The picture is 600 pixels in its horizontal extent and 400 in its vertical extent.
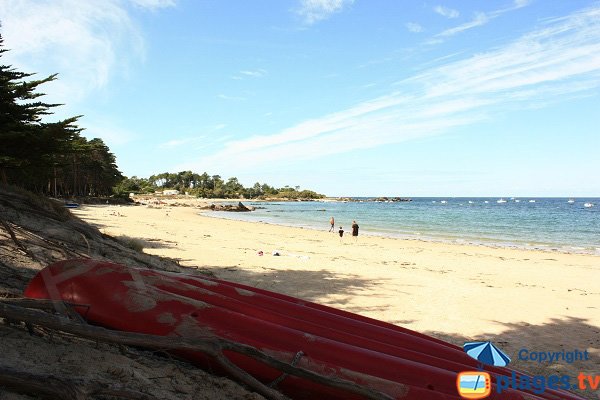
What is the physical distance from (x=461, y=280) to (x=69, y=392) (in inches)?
449

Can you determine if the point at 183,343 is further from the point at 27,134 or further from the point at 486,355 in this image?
the point at 27,134

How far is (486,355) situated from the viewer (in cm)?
381

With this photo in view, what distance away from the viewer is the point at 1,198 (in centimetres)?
682

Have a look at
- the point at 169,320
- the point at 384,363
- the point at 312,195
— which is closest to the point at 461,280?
the point at 384,363

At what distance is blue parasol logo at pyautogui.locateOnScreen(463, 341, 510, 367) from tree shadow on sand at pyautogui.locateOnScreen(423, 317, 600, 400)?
163 cm

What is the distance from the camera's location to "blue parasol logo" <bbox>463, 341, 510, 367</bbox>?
146 inches

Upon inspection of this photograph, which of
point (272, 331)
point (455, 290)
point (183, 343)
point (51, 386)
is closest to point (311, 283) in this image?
point (455, 290)

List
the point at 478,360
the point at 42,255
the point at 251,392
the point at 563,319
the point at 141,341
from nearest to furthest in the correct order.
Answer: the point at 141,341 < the point at 251,392 < the point at 478,360 < the point at 42,255 < the point at 563,319

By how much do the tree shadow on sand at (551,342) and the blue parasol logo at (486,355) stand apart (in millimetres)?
1626

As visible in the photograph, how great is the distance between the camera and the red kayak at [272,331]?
2.78m

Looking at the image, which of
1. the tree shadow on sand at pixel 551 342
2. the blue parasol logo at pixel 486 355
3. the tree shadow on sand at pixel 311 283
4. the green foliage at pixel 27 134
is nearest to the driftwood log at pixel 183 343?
the blue parasol logo at pixel 486 355

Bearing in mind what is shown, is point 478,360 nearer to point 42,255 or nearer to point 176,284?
point 176,284

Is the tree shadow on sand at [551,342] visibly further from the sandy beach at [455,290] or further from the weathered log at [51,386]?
the weathered log at [51,386]

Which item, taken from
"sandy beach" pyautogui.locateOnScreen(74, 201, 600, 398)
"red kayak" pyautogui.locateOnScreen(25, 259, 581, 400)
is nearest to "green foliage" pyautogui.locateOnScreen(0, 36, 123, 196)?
"sandy beach" pyautogui.locateOnScreen(74, 201, 600, 398)
